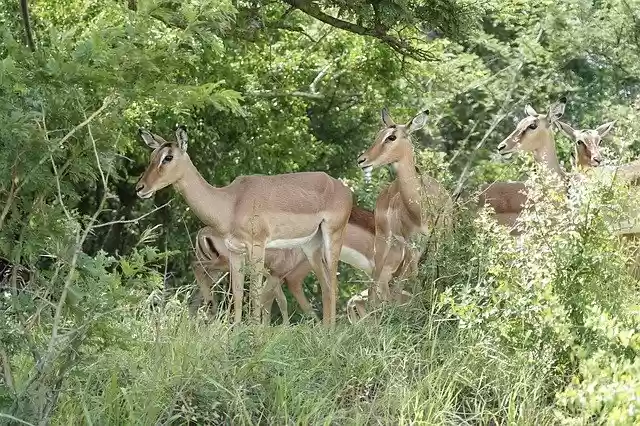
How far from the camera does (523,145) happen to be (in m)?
10.9

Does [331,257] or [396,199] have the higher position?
[396,199]

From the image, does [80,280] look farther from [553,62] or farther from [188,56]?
[553,62]

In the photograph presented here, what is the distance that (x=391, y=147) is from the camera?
33.1ft

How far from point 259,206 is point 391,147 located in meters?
1.19

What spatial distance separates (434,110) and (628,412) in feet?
38.4

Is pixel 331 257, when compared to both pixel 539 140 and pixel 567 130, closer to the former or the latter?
pixel 539 140

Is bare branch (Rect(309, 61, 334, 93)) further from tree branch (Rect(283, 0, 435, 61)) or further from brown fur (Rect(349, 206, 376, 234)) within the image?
brown fur (Rect(349, 206, 376, 234))

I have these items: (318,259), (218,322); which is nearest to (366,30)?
(318,259)

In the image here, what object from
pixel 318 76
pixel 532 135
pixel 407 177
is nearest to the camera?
pixel 407 177

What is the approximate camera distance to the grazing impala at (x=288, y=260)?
1039 cm

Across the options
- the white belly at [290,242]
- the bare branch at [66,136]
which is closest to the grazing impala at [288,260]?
the white belly at [290,242]

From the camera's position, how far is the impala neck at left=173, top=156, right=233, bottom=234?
978 centimetres

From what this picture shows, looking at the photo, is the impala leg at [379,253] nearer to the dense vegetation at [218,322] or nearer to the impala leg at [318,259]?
the impala leg at [318,259]

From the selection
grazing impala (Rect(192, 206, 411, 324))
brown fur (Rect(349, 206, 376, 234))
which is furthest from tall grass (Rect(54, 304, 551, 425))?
brown fur (Rect(349, 206, 376, 234))
